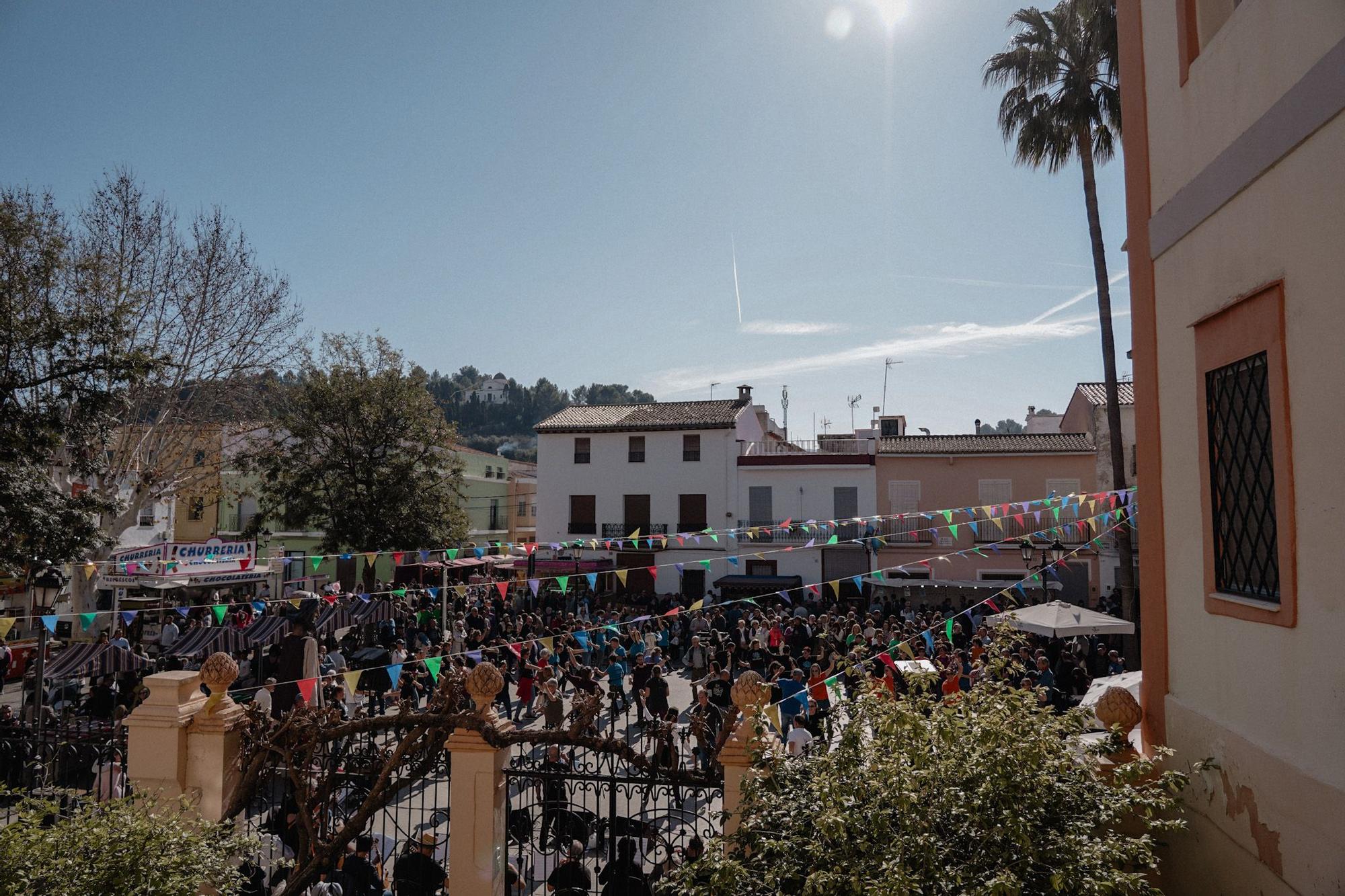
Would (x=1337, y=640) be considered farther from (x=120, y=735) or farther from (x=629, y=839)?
(x=120, y=735)

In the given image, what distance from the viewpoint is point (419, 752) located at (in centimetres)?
582

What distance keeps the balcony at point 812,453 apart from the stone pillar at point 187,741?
2714 cm

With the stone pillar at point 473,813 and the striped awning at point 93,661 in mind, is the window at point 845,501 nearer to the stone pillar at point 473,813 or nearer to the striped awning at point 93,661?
the striped awning at point 93,661

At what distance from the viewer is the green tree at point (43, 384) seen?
13.2 metres

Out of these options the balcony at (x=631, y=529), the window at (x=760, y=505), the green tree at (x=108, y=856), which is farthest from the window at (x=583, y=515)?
the green tree at (x=108, y=856)

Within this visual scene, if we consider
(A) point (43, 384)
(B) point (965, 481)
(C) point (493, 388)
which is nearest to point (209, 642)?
(A) point (43, 384)

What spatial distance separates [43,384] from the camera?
13672mm

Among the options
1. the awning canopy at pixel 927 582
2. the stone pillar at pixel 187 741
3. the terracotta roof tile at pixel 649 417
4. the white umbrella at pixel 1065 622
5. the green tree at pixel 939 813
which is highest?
the terracotta roof tile at pixel 649 417

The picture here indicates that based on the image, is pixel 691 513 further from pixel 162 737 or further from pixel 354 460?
pixel 162 737

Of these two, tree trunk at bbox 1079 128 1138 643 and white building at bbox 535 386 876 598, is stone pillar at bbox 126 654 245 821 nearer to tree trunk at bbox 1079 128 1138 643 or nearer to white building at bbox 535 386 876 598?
tree trunk at bbox 1079 128 1138 643

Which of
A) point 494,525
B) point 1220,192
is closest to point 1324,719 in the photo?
point 1220,192

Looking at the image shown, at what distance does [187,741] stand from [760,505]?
27.6 metres

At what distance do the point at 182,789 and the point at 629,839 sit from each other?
3139mm

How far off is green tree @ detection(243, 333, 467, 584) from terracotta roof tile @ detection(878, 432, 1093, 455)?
54.8ft
